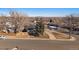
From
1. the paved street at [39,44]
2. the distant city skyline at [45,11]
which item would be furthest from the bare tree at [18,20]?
the paved street at [39,44]

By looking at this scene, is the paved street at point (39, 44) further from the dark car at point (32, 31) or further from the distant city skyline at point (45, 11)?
the distant city skyline at point (45, 11)

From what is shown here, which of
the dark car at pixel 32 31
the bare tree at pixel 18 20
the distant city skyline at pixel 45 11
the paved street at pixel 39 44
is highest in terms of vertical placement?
the distant city skyline at pixel 45 11

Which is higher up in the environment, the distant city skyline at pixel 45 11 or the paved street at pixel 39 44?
the distant city skyline at pixel 45 11

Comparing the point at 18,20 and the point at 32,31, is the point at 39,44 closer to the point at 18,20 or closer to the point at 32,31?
the point at 32,31

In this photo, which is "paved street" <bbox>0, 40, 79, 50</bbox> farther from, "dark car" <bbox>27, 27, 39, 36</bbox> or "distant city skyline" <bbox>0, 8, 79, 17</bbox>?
"distant city skyline" <bbox>0, 8, 79, 17</bbox>

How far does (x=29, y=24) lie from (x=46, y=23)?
0.71 feet

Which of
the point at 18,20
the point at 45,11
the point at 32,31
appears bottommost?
the point at 32,31

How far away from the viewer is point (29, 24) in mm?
3463

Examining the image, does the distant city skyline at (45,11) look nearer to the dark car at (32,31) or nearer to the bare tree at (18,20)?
the bare tree at (18,20)

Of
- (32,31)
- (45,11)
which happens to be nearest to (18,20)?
(32,31)

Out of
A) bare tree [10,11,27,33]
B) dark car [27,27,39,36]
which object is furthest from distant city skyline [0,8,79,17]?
dark car [27,27,39,36]

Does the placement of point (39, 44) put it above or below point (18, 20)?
below

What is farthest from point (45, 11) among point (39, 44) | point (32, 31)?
point (39, 44)
